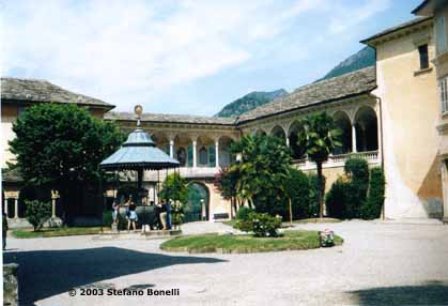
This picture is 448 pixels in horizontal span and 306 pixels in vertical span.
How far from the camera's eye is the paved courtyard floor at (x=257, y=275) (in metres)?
7.81

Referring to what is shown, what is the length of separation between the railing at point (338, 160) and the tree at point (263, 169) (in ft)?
12.2

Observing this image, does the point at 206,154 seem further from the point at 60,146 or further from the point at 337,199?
the point at 60,146

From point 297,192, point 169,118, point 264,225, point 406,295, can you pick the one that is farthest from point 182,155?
point 406,295

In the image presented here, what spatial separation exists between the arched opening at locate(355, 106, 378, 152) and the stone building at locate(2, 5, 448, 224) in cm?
7

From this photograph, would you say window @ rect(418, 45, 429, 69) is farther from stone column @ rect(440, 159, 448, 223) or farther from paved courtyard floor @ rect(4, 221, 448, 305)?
paved courtyard floor @ rect(4, 221, 448, 305)

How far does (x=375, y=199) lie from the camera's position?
31.2 metres

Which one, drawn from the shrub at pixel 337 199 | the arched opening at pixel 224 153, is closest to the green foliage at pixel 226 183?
the shrub at pixel 337 199

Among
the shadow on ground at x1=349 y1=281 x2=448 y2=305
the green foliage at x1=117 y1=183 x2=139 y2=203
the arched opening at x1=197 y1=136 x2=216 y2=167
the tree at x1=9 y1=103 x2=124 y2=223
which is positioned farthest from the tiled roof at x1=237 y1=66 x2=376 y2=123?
the shadow on ground at x1=349 y1=281 x2=448 y2=305

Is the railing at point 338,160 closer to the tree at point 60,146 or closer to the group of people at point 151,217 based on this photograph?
the tree at point 60,146

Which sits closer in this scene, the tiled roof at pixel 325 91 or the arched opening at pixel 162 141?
the tiled roof at pixel 325 91

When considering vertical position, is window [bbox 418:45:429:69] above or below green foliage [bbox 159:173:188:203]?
above

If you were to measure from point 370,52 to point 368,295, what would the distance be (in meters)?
31.2

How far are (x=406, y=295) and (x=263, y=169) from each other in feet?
79.6

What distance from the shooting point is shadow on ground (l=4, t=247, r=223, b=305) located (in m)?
9.86
